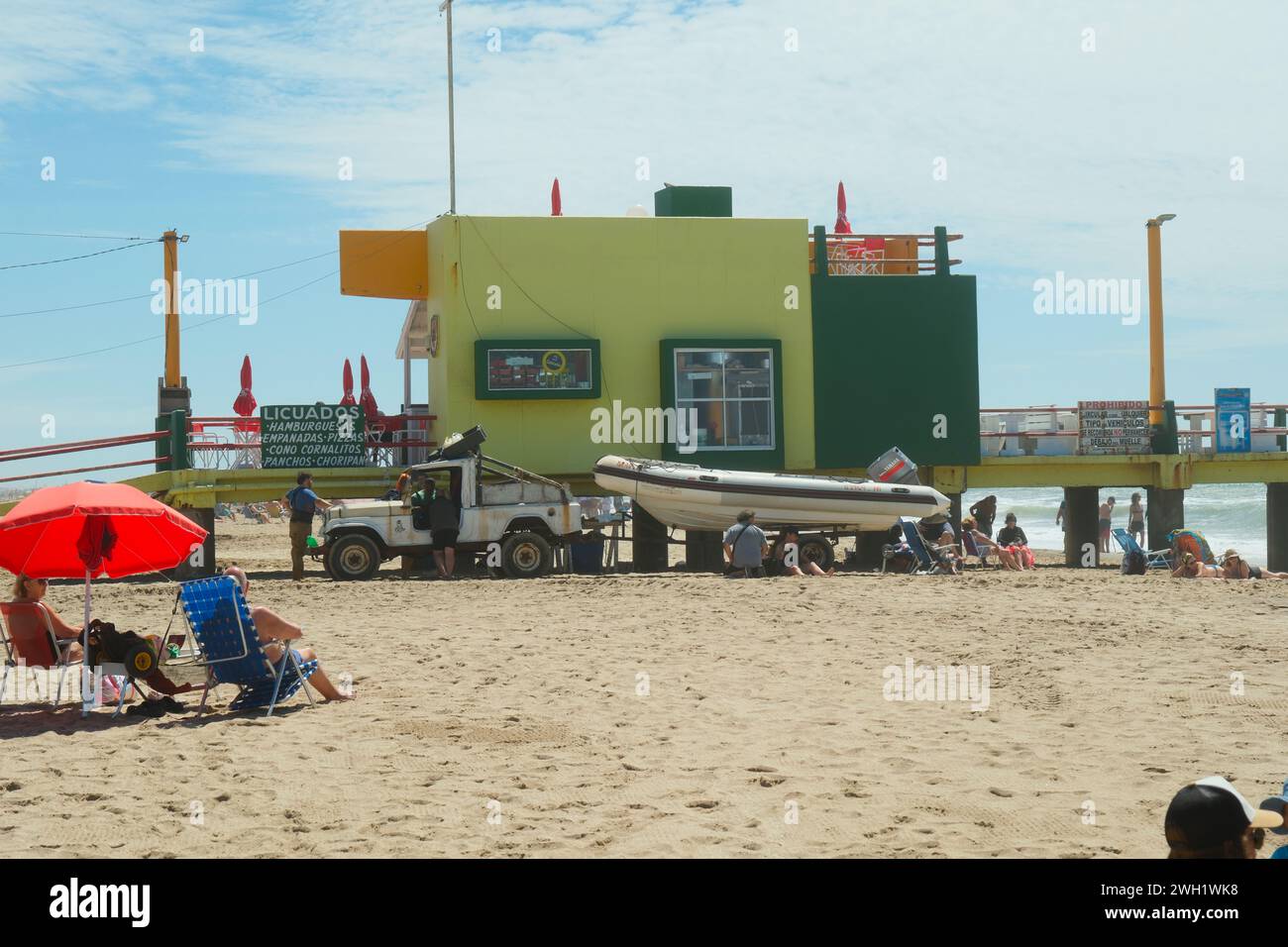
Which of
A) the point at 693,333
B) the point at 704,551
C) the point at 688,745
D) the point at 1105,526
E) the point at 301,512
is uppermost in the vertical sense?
the point at 693,333

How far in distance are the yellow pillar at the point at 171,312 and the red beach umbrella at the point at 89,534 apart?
46.0 feet

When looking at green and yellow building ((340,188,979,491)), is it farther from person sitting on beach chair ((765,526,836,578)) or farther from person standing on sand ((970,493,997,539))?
person sitting on beach chair ((765,526,836,578))

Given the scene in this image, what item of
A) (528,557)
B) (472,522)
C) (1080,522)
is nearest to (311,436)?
(472,522)

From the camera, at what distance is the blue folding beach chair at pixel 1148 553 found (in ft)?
65.6

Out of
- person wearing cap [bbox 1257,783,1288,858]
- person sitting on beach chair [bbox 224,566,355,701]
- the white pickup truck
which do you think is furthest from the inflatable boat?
person wearing cap [bbox 1257,783,1288,858]

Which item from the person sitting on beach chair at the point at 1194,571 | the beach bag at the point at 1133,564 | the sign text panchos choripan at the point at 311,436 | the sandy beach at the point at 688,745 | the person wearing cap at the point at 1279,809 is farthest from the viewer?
the sign text panchos choripan at the point at 311,436

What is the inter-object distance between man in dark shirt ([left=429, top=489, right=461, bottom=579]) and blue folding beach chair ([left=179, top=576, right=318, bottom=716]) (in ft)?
31.8

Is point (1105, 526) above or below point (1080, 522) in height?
below

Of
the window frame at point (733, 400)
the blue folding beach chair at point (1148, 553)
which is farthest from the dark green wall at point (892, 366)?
the blue folding beach chair at point (1148, 553)

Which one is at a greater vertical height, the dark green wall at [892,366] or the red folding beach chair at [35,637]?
the dark green wall at [892,366]

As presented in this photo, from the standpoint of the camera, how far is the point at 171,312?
76.0 ft

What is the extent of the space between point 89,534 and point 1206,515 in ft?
200

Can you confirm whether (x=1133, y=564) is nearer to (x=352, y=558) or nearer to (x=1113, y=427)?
(x=1113, y=427)

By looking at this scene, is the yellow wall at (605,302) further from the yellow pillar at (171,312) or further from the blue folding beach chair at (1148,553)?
the blue folding beach chair at (1148,553)
